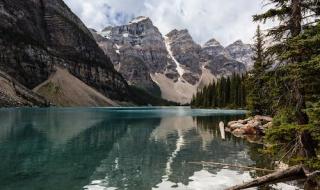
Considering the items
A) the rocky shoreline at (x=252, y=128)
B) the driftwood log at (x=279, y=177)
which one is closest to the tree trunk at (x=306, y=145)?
the driftwood log at (x=279, y=177)

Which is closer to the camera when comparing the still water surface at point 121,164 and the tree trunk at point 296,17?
the tree trunk at point 296,17

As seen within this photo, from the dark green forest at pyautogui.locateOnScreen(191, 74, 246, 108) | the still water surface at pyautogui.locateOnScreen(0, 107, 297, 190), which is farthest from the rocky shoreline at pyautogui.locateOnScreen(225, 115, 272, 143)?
the dark green forest at pyautogui.locateOnScreen(191, 74, 246, 108)

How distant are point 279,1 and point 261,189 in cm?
1050

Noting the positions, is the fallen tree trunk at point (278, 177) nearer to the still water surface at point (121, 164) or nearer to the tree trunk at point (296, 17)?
the still water surface at point (121, 164)

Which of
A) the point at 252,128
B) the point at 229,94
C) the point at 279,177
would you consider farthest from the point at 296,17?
the point at 229,94

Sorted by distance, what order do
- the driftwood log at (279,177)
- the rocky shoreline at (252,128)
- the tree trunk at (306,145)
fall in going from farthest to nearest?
the rocky shoreline at (252,128) < the tree trunk at (306,145) < the driftwood log at (279,177)

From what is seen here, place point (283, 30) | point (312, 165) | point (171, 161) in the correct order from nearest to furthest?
point (312, 165)
point (283, 30)
point (171, 161)

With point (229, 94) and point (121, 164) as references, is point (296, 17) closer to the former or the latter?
point (121, 164)

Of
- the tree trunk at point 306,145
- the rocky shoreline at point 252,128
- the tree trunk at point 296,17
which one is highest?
the tree trunk at point 296,17

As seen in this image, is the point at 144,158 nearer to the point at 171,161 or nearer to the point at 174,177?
the point at 171,161

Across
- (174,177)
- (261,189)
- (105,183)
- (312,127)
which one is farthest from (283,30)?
(105,183)

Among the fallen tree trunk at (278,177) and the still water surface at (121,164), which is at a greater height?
the fallen tree trunk at (278,177)

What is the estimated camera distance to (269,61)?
20.6 meters

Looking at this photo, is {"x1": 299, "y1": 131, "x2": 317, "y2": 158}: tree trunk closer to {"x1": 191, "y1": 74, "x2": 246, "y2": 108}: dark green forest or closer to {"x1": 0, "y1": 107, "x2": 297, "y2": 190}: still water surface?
{"x1": 0, "y1": 107, "x2": 297, "y2": 190}: still water surface
